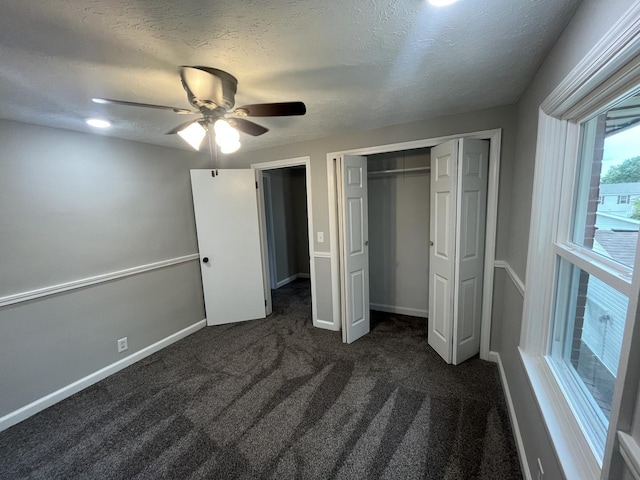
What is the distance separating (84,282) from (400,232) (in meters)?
3.25

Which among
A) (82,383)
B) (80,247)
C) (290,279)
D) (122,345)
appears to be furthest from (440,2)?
(290,279)

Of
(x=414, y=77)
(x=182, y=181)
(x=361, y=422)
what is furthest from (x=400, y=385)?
(x=182, y=181)

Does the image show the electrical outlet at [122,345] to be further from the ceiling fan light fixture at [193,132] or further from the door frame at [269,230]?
the door frame at [269,230]

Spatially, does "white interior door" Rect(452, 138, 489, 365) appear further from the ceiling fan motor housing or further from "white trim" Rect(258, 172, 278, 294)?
"white trim" Rect(258, 172, 278, 294)

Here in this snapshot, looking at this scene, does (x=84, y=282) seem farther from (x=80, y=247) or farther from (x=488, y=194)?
(x=488, y=194)

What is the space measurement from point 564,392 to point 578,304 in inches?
15.6

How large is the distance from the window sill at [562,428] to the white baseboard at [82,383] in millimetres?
3201

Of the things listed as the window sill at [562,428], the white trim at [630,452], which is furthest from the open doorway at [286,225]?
the white trim at [630,452]

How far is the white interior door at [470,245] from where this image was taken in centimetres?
214

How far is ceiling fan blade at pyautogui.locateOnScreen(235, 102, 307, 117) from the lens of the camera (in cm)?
132

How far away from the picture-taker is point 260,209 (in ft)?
11.2

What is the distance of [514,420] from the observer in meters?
1.68

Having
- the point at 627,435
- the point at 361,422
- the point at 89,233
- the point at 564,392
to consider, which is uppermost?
the point at 89,233

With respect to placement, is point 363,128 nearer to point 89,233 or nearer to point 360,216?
point 360,216
